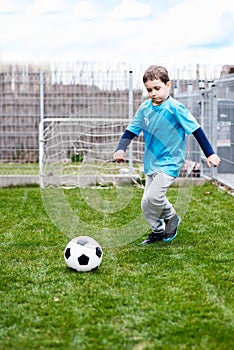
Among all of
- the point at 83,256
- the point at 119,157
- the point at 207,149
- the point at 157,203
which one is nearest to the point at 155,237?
the point at 157,203

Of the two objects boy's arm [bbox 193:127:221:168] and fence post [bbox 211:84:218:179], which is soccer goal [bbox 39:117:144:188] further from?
boy's arm [bbox 193:127:221:168]

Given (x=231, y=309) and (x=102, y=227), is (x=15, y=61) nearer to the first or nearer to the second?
(x=102, y=227)

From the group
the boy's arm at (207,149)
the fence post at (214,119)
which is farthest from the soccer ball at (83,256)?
the fence post at (214,119)

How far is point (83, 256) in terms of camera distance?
432 centimetres

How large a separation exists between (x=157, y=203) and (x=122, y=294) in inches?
59.9

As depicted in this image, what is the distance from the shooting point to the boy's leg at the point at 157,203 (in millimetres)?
5160

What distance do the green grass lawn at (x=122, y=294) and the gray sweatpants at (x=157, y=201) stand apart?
0.78 ft

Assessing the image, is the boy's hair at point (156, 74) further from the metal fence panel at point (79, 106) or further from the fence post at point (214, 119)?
the fence post at point (214, 119)

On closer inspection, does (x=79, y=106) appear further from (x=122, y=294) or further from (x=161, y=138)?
(x=122, y=294)

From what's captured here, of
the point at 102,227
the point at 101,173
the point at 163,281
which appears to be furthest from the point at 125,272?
the point at 101,173

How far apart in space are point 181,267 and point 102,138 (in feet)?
21.9

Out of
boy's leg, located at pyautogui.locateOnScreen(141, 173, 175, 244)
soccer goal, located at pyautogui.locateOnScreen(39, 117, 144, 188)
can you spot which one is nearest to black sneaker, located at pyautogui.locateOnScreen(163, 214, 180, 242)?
boy's leg, located at pyautogui.locateOnScreen(141, 173, 175, 244)

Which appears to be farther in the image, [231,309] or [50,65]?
[50,65]

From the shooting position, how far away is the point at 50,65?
35.3 ft
